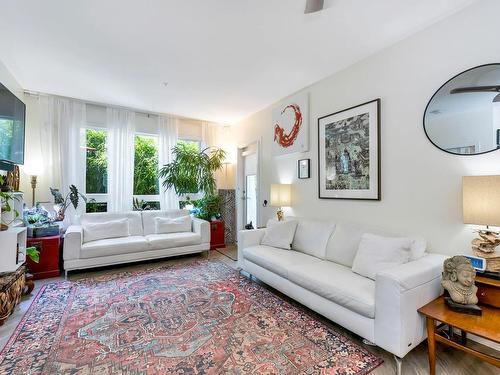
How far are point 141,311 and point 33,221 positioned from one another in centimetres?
230

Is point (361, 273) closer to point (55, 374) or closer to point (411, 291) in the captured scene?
point (411, 291)

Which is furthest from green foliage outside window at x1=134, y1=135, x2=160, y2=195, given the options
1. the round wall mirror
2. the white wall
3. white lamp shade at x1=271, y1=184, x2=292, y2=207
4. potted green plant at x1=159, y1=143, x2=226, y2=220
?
the round wall mirror

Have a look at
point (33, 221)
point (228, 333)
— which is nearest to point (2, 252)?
point (33, 221)

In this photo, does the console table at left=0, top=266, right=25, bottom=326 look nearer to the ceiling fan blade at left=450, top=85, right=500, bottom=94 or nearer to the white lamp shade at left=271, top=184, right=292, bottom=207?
the white lamp shade at left=271, top=184, right=292, bottom=207

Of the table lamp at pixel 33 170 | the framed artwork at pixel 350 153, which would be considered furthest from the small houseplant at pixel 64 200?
the framed artwork at pixel 350 153

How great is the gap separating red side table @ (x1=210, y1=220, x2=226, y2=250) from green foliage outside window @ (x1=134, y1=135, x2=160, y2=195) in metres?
1.33

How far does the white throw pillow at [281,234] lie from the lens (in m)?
3.12

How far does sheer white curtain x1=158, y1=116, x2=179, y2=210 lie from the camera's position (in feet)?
15.8

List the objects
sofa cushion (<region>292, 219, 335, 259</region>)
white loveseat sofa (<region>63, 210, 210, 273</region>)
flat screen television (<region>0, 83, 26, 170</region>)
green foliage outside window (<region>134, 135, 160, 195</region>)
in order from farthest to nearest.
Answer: green foliage outside window (<region>134, 135, 160, 195</region>) → white loveseat sofa (<region>63, 210, 210, 273</region>) → sofa cushion (<region>292, 219, 335, 259</region>) → flat screen television (<region>0, 83, 26, 170</region>)

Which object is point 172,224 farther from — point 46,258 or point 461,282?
point 461,282

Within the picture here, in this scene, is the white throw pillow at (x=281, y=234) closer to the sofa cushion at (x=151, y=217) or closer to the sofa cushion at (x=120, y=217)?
the sofa cushion at (x=151, y=217)

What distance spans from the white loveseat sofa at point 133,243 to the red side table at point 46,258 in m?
0.22

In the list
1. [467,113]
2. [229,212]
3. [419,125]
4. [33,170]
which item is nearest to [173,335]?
[419,125]

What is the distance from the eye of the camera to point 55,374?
1.54 metres
